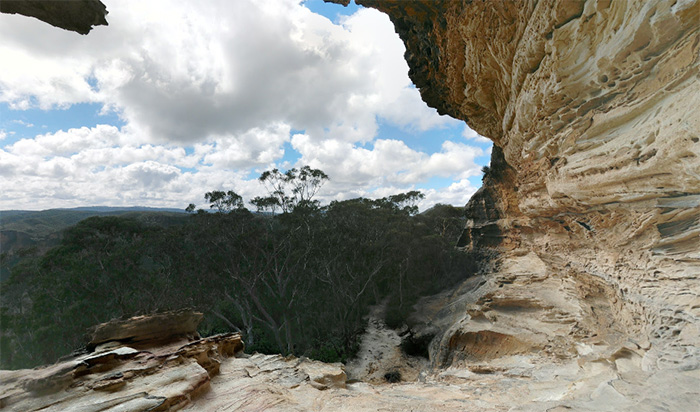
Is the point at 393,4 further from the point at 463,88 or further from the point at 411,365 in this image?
the point at 411,365

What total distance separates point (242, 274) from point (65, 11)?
1700 cm

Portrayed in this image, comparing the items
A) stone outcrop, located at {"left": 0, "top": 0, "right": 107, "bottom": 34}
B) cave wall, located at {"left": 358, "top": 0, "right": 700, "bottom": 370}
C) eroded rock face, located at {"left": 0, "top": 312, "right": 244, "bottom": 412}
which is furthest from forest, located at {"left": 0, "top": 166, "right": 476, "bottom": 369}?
stone outcrop, located at {"left": 0, "top": 0, "right": 107, "bottom": 34}

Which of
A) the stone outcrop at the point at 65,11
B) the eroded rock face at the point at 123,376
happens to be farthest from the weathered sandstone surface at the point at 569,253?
the stone outcrop at the point at 65,11

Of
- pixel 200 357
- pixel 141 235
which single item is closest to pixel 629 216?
pixel 200 357

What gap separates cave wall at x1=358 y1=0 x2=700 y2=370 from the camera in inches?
174

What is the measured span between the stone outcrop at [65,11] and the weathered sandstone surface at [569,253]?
465cm

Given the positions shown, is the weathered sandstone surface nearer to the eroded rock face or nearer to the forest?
the eroded rock face

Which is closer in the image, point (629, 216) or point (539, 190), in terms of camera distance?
point (629, 216)

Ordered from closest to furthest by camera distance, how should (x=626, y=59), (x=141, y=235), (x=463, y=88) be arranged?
(x=626, y=59), (x=463, y=88), (x=141, y=235)

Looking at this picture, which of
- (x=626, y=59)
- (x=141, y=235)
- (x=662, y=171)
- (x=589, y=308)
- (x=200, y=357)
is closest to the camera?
(x=662, y=171)

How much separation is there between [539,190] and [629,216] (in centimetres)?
372

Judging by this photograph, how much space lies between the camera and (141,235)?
17484mm

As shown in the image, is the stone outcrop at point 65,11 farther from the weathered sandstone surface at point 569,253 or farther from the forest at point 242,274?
the forest at point 242,274

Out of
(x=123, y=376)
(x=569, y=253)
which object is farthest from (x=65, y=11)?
(x=569, y=253)
